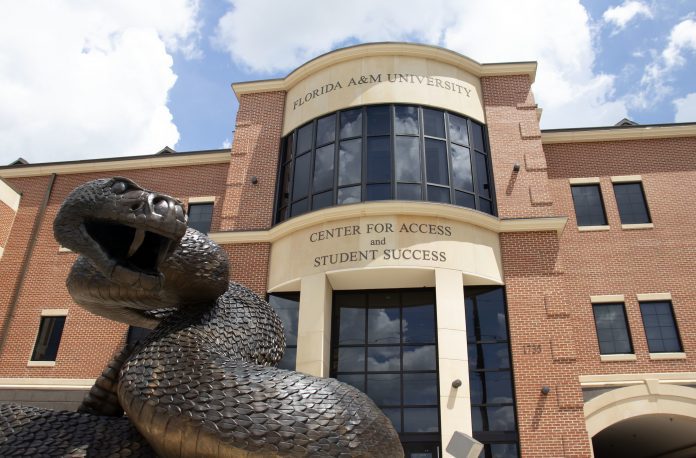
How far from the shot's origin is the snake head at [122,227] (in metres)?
2.57

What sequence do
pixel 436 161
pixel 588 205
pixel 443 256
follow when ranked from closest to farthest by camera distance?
pixel 443 256 < pixel 436 161 < pixel 588 205

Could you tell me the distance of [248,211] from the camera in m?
14.2

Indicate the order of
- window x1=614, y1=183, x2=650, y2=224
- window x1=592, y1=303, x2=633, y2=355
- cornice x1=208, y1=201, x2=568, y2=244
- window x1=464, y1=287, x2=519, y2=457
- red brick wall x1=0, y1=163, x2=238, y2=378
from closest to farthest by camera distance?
window x1=464, y1=287, x2=519, y2=457
cornice x1=208, y1=201, x2=568, y2=244
window x1=592, y1=303, x2=633, y2=355
red brick wall x1=0, y1=163, x2=238, y2=378
window x1=614, y1=183, x2=650, y2=224

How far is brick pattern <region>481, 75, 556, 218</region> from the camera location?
13.3 metres

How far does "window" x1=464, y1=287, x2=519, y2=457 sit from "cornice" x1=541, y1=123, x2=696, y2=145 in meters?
6.42

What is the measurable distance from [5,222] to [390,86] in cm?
1379

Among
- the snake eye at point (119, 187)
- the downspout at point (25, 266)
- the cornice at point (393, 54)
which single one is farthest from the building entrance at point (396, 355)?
the downspout at point (25, 266)

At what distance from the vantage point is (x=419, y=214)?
1217cm

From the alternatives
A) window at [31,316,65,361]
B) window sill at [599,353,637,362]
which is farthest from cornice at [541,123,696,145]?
window at [31,316,65,361]

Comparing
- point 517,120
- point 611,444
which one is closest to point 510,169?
point 517,120

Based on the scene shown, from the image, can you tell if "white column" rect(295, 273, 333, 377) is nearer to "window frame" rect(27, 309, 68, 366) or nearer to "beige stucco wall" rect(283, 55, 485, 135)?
"beige stucco wall" rect(283, 55, 485, 135)

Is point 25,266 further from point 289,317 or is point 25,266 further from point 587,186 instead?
point 587,186

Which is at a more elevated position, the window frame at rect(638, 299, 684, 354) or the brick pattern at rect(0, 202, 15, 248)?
the brick pattern at rect(0, 202, 15, 248)

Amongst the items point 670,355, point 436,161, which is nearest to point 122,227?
point 436,161
